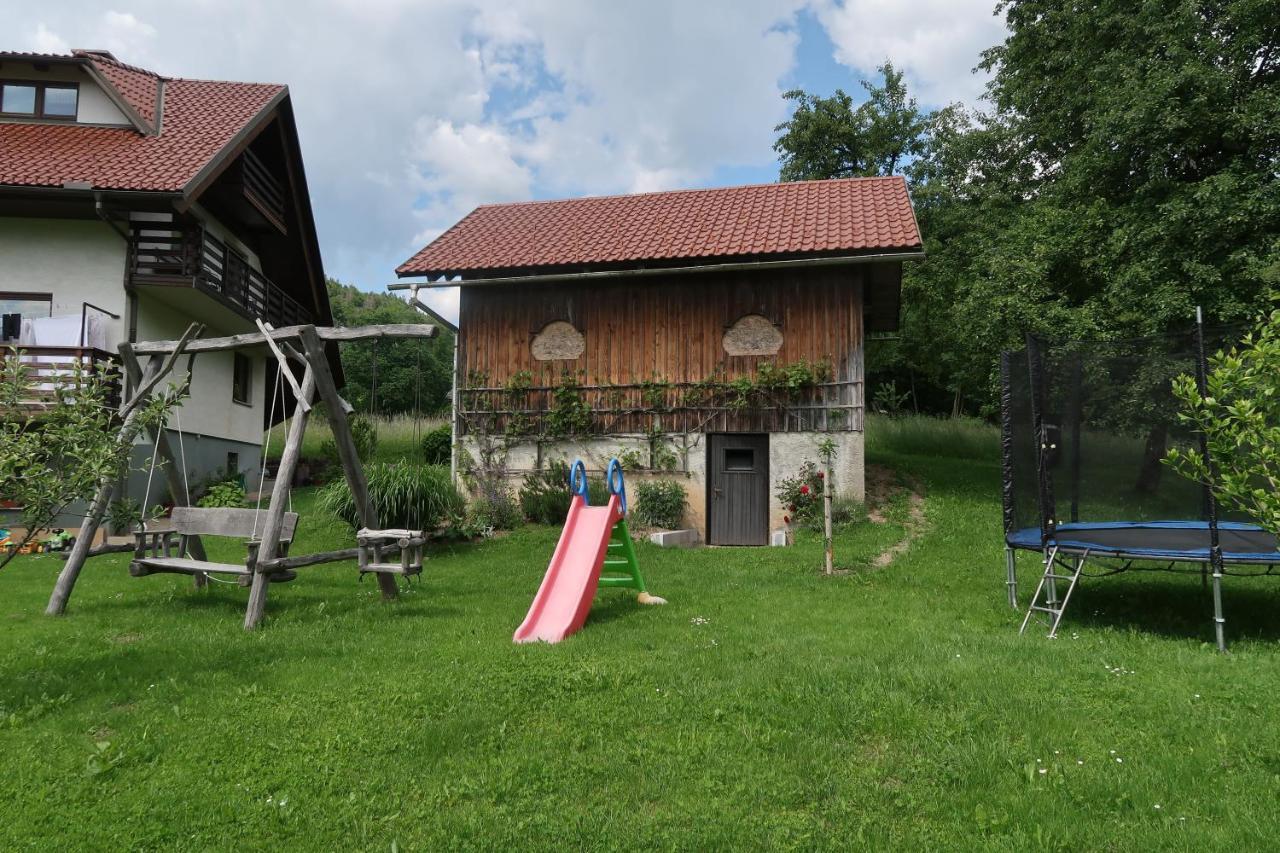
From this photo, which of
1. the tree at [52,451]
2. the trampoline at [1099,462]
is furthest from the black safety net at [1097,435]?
the tree at [52,451]

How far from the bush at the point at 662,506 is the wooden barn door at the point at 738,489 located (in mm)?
604

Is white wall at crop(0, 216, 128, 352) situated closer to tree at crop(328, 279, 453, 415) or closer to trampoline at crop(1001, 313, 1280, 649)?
trampoline at crop(1001, 313, 1280, 649)

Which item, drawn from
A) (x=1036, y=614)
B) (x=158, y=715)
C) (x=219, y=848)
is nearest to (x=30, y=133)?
(x=158, y=715)

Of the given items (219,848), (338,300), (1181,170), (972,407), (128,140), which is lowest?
(219,848)

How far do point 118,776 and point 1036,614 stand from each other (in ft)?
22.6

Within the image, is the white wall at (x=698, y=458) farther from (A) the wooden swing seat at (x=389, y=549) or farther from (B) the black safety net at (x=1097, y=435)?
(A) the wooden swing seat at (x=389, y=549)

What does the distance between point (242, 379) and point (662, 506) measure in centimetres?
1238

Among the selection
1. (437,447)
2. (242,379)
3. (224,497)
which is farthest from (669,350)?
(242,379)

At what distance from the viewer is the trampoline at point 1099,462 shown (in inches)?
275

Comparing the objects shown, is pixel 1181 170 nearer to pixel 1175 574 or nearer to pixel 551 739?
pixel 1175 574

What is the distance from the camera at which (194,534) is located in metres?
8.67

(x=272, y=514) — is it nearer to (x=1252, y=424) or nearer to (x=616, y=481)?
(x=616, y=481)

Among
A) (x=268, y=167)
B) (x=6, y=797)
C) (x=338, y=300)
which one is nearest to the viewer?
(x=6, y=797)

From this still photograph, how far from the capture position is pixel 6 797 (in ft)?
12.1
